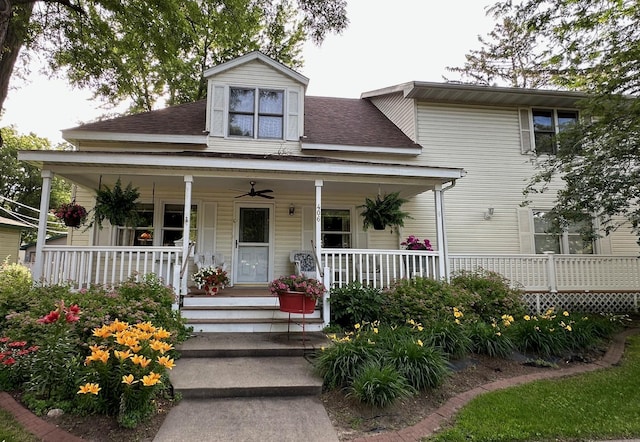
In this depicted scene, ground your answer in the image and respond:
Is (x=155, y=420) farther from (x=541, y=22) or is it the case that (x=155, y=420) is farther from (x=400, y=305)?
(x=541, y=22)

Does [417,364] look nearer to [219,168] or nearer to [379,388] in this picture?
[379,388]

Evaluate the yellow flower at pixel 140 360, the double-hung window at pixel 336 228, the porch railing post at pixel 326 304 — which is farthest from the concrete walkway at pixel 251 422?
the double-hung window at pixel 336 228

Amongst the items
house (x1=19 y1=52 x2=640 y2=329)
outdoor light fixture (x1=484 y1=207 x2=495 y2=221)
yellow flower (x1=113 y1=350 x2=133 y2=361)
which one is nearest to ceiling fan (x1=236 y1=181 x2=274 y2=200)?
house (x1=19 y1=52 x2=640 y2=329)

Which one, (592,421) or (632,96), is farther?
(632,96)

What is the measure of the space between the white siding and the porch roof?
10.2ft

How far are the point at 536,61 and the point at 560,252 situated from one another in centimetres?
523

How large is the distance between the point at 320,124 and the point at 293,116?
1167 mm

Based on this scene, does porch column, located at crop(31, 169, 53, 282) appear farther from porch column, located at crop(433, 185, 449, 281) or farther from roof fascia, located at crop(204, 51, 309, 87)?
porch column, located at crop(433, 185, 449, 281)

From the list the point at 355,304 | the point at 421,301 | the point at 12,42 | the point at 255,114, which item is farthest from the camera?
the point at 255,114

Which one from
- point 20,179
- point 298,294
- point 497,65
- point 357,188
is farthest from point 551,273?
point 20,179

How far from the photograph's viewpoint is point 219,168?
20.6ft

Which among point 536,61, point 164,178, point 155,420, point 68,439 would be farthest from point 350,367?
point 536,61

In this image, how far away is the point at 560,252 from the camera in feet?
30.9

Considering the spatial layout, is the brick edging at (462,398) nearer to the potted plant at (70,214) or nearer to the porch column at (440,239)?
the porch column at (440,239)
